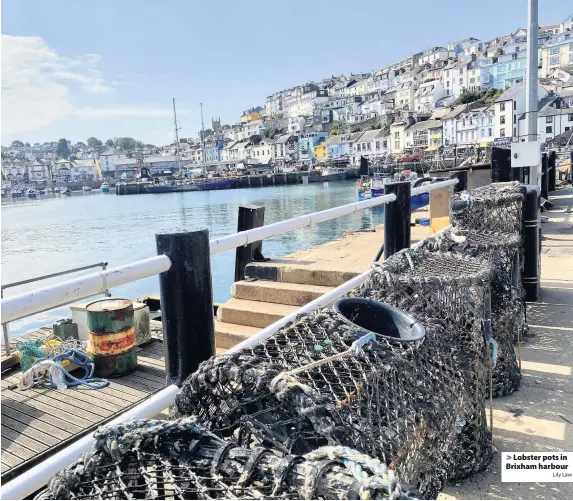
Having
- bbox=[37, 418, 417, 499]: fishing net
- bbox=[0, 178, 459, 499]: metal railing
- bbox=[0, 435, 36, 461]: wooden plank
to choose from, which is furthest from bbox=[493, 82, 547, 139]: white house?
bbox=[37, 418, 417, 499]: fishing net

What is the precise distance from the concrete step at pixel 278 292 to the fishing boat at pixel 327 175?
84.7m

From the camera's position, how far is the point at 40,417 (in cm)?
486

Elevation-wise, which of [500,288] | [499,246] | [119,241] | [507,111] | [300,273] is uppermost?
[507,111]

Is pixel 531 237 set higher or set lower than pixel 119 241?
higher

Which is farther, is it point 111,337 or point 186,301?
point 111,337

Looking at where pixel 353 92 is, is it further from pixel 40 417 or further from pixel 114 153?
pixel 40 417

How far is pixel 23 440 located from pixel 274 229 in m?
3.17

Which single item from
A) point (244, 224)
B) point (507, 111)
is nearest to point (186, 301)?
point (244, 224)

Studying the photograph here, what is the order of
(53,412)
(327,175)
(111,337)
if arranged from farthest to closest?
(327,175) < (111,337) < (53,412)

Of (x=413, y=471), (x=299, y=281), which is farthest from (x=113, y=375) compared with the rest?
(x=413, y=471)

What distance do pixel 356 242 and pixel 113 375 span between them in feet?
Answer: 13.8

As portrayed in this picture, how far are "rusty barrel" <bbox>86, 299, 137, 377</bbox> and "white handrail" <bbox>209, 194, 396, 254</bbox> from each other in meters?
3.01

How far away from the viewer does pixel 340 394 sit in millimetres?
1578

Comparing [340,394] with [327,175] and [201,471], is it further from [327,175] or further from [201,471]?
A: [327,175]
